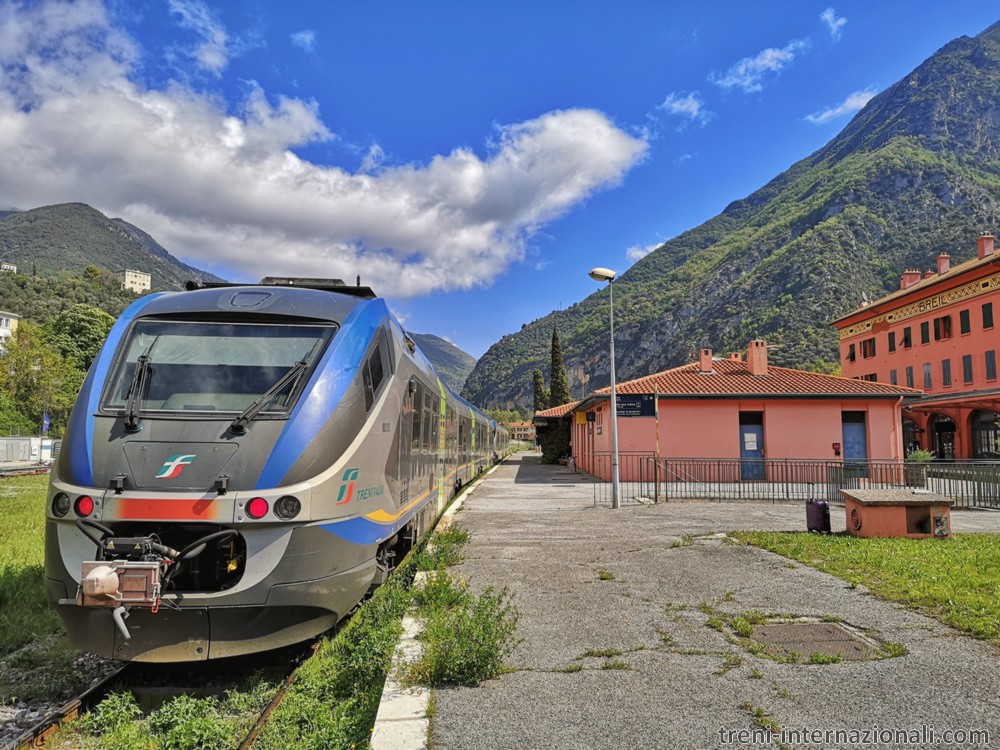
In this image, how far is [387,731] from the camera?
3514 millimetres

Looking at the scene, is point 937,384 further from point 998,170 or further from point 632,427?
point 998,170

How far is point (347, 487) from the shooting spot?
5.05 meters

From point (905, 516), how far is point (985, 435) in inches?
1297

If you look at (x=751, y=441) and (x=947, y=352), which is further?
(x=947, y=352)

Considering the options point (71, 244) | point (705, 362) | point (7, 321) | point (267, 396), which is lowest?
point (267, 396)

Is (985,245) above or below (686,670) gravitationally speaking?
above

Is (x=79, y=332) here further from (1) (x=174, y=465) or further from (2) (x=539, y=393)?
(1) (x=174, y=465)

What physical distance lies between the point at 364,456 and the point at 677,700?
9.52 ft

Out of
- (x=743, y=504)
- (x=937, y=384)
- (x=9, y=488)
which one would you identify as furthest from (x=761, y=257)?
(x=9, y=488)

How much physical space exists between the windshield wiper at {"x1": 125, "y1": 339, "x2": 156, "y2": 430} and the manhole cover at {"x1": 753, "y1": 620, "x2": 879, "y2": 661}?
500 cm

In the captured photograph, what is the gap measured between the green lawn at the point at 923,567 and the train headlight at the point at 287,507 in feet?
17.2

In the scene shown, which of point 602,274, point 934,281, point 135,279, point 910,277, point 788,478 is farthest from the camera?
point 135,279

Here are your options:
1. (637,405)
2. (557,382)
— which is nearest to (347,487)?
(637,405)

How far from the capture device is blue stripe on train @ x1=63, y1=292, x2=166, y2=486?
461 centimetres
